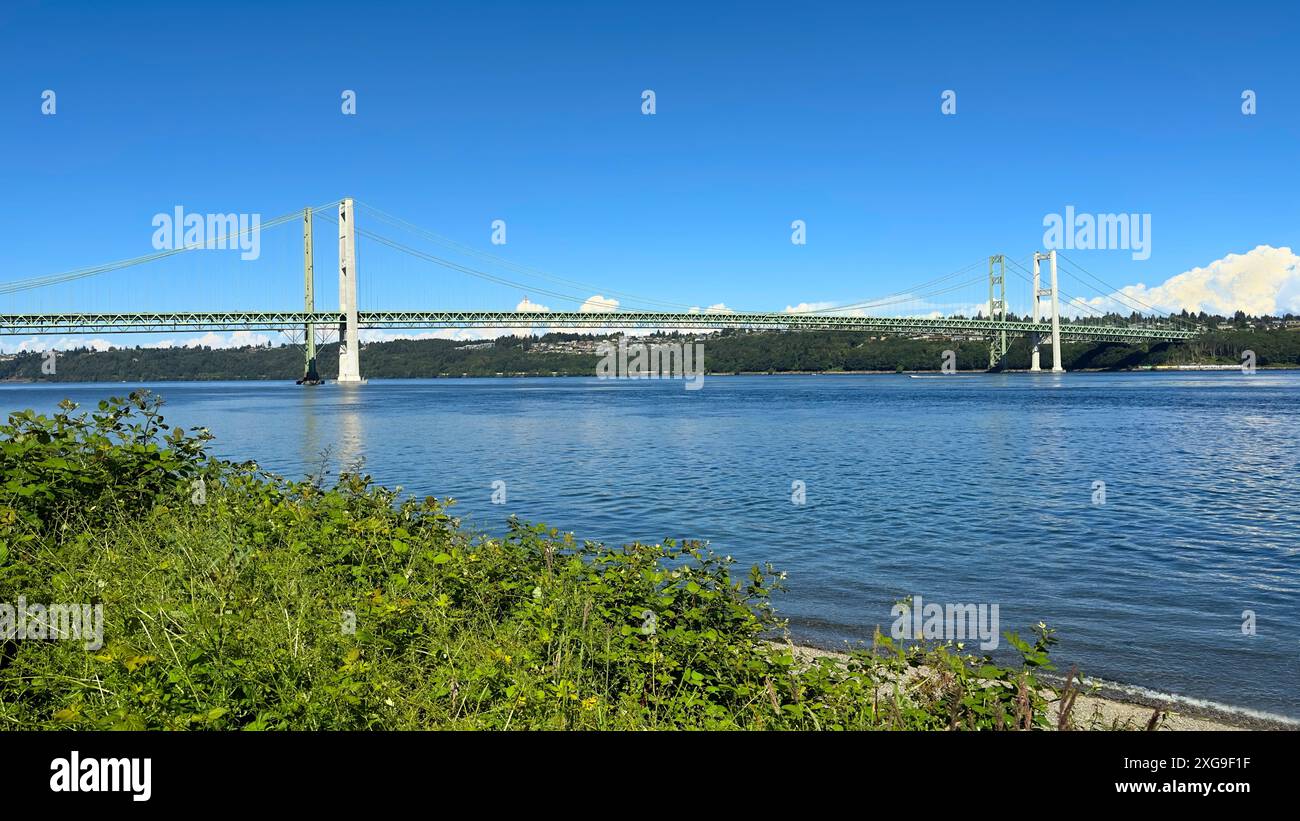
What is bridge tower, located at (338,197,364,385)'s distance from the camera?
8775cm

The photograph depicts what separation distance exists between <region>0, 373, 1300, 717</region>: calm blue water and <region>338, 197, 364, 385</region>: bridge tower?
173 ft

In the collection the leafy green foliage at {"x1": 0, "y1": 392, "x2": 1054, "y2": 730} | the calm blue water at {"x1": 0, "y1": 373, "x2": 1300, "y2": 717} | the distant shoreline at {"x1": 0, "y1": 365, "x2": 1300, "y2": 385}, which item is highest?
the distant shoreline at {"x1": 0, "y1": 365, "x2": 1300, "y2": 385}

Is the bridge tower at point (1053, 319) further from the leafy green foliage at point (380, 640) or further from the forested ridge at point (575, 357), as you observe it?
the leafy green foliage at point (380, 640)

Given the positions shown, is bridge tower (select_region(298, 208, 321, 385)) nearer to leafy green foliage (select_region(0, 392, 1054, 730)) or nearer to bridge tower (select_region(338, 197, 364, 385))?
bridge tower (select_region(338, 197, 364, 385))

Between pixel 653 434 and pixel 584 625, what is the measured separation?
96.9 ft

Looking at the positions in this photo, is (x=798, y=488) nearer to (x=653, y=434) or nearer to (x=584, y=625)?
(x=584, y=625)

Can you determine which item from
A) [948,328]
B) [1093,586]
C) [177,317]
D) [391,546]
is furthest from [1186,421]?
[177,317]

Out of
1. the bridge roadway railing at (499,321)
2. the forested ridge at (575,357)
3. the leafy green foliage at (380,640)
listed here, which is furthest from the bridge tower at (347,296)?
the leafy green foliage at (380,640)

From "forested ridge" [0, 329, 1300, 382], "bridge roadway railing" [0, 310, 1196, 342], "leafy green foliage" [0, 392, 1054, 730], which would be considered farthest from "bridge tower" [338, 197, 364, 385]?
"leafy green foliage" [0, 392, 1054, 730]

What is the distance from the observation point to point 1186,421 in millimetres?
38250

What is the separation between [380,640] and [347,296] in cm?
8942

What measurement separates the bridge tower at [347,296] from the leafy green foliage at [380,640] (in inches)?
3359

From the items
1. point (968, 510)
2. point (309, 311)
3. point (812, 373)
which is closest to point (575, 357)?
point (812, 373)

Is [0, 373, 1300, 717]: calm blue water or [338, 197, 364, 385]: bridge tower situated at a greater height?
[338, 197, 364, 385]: bridge tower
